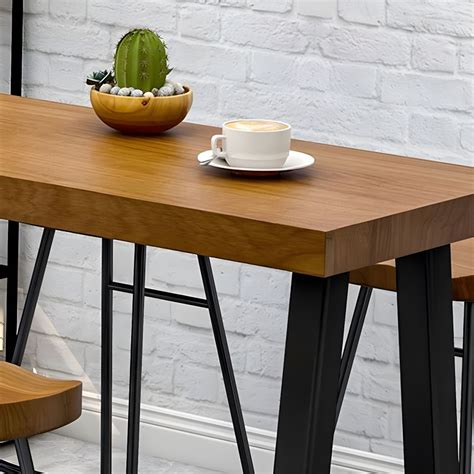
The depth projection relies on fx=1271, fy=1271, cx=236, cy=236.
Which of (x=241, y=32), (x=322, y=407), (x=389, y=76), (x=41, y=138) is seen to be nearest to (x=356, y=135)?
(x=389, y=76)

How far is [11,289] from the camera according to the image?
10.5ft

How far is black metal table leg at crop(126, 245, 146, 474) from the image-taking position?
230 centimetres

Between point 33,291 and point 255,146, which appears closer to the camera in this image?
point 255,146

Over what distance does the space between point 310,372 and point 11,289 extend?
1.84 metres

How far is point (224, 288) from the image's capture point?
297 centimetres

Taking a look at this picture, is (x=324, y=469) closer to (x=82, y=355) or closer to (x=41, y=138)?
(x=41, y=138)

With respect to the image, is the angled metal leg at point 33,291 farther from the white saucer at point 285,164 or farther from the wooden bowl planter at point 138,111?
the white saucer at point 285,164

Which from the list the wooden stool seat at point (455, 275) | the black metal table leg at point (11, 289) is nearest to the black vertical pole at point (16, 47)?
the black metal table leg at point (11, 289)

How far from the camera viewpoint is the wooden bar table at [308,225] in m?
1.43

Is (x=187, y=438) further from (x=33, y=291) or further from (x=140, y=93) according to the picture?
(x=140, y=93)

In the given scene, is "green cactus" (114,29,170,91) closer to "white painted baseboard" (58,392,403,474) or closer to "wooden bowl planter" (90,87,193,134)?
"wooden bowl planter" (90,87,193,134)

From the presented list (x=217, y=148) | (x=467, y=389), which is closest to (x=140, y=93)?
(x=217, y=148)

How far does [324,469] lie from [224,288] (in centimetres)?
145

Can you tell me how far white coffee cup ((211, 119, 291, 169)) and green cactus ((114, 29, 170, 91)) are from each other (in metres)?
0.34
